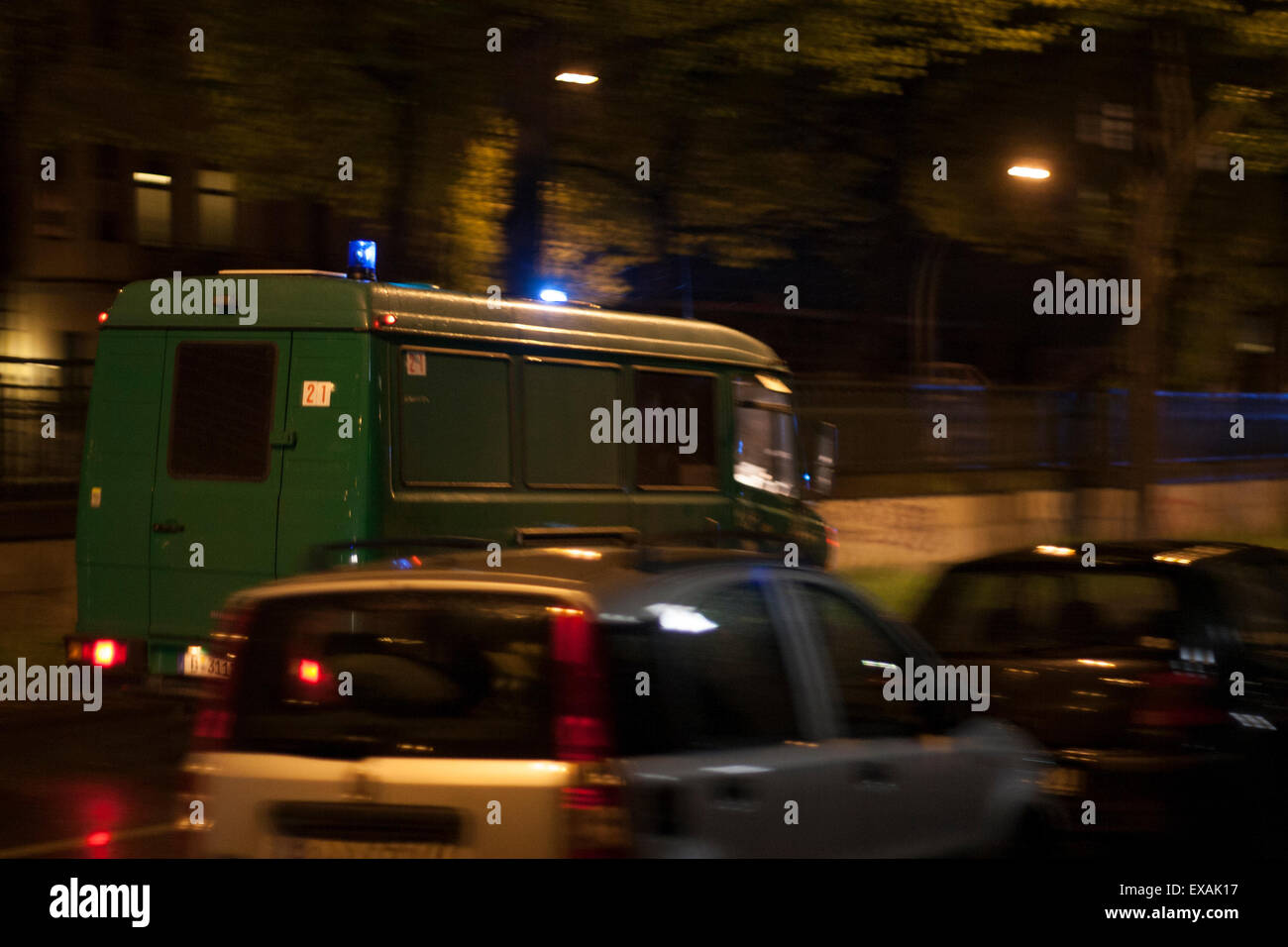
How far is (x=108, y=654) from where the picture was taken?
374 inches

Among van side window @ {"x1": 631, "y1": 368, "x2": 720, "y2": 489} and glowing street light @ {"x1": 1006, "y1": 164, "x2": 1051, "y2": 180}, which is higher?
glowing street light @ {"x1": 1006, "y1": 164, "x2": 1051, "y2": 180}

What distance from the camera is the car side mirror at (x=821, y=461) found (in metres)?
13.0

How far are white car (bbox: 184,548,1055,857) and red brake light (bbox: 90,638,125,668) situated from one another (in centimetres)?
499

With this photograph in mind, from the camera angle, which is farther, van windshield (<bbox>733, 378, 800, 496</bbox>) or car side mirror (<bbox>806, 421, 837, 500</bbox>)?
car side mirror (<bbox>806, 421, 837, 500</bbox>)

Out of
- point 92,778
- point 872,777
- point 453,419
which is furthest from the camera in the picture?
point 453,419

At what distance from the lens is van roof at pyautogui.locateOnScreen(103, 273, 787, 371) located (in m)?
9.17

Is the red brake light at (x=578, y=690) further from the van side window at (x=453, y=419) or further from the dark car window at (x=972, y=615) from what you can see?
the van side window at (x=453, y=419)

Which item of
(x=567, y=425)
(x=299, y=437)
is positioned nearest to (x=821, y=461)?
(x=567, y=425)

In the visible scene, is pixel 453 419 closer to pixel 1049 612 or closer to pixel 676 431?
pixel 676 431

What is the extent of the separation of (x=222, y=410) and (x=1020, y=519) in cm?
1663

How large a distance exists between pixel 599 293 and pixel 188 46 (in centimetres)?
625

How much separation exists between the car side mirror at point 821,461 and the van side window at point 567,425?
7.85 feet

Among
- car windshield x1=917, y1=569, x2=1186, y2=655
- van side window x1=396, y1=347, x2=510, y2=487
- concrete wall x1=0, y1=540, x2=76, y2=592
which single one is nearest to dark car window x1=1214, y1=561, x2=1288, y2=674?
car windshield x1=917, y1=569, x2=1186, y2=655

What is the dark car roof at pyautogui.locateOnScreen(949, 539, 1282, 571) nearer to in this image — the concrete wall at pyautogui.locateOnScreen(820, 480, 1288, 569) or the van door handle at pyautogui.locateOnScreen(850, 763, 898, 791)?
the van door handle at pyautogui.locateOnScreen(850, 763, 898, 791)
